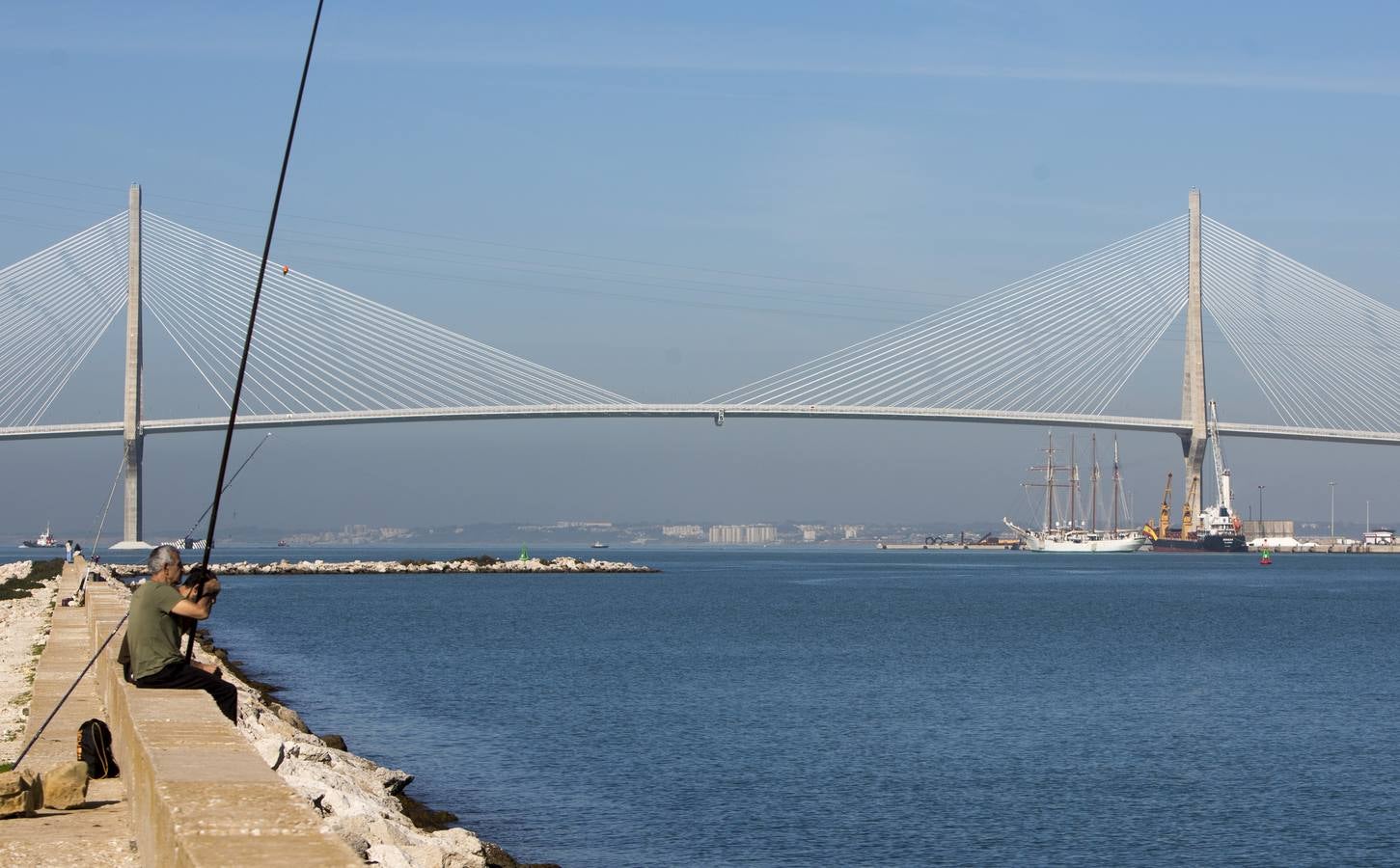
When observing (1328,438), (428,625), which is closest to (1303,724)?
(428,625)

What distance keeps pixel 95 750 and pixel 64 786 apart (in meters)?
0.87

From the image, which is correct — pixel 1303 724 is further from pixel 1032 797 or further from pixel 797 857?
pixel 797 857

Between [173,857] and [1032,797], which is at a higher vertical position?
[173,857]

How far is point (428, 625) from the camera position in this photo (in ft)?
102

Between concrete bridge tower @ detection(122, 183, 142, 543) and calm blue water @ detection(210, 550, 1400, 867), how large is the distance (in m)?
23.8

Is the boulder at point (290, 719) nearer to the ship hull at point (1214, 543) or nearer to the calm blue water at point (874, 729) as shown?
the calm blue water at point (874, 729)

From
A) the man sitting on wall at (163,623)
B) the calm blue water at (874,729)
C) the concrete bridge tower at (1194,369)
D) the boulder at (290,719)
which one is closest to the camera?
the man sitting on wall at (163,623)

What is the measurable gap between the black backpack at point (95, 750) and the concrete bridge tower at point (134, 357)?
49.8 meters

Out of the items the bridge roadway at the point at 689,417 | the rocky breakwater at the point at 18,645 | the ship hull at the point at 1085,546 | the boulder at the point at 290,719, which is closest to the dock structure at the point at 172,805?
the rocky breakwater at the point at 18,645

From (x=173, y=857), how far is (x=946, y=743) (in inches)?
430

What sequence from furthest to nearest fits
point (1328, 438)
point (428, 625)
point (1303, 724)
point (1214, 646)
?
1. point (1328, 438)
2. point (428, 625)
3. point (1214, 646)
4. point (1303, 724)

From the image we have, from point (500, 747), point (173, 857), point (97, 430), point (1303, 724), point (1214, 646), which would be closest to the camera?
point (173, 857)

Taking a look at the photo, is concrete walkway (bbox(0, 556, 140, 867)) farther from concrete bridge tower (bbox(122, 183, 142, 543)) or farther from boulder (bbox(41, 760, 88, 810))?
concrete bridge tower (bbox(122, 183, 142, 543))

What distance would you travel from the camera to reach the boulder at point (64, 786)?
6016mm
